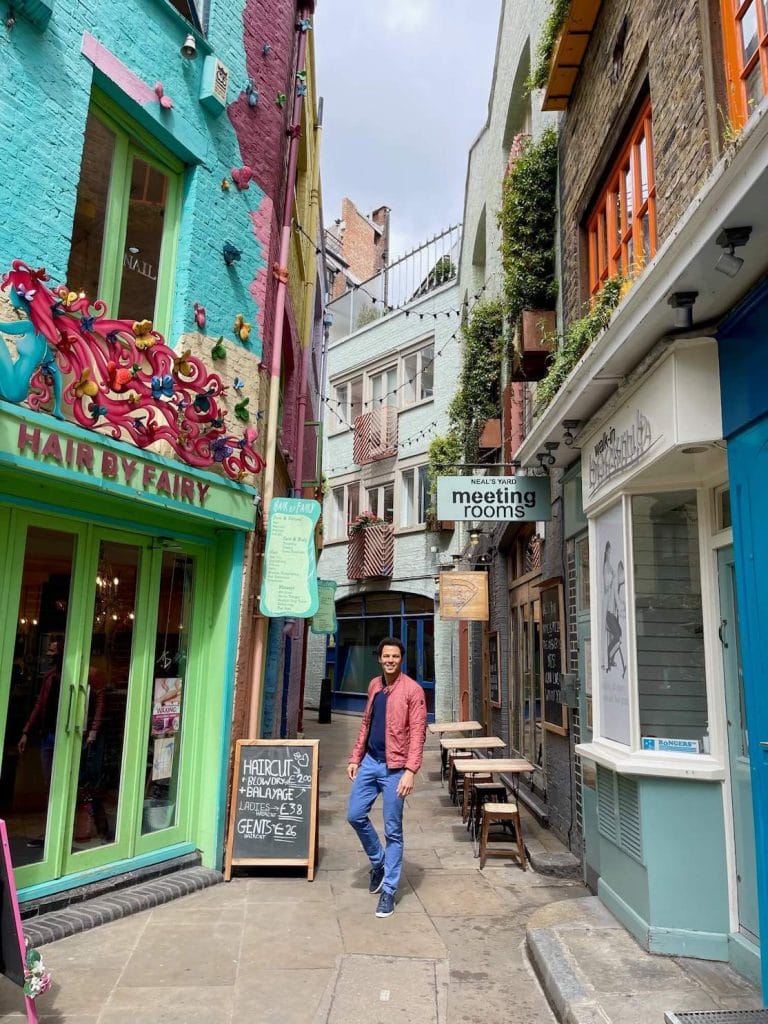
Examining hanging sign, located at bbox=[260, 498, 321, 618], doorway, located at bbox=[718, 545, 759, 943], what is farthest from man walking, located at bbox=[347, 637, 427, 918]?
doorway, located at bbox=[718, 545, 759, 943]

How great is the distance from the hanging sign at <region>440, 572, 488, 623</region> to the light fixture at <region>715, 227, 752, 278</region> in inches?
341

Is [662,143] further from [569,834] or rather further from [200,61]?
[569,834]

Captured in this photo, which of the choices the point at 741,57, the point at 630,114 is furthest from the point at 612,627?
the point at 630,114

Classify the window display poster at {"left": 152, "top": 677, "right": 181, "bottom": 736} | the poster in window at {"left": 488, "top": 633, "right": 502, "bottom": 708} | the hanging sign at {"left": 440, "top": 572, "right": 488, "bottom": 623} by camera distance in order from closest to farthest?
the window display poster at {"left": 152, "top": 677, "right": 181, "bottom": 736}, the hanging sign at {"left": 440, "top": 572, "right": 488, "bottom": 623}, the poster in window at {"left": 488, "top": 633, "right": 502, "bottom": 708}

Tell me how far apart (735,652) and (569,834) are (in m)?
3.49

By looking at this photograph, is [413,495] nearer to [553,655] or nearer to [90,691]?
[553,655]

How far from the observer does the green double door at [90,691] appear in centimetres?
500

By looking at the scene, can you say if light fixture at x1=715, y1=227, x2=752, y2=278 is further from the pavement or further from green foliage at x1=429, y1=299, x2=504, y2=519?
green foliage at x1=429, y1=299, x2=504, y2=519

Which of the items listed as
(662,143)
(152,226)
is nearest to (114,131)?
(152,226)

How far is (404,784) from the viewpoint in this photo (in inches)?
210

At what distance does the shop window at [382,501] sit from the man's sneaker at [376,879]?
15646mm

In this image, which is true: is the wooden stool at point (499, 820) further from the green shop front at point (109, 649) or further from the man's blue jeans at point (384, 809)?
the green shop front at point (109, 649)

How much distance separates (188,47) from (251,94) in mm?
888

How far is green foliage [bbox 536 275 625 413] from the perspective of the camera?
18.6 feet
